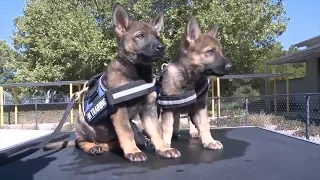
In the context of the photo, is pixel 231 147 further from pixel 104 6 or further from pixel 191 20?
pixel 104 6

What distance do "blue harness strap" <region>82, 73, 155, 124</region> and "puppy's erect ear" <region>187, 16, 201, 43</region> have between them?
703mm

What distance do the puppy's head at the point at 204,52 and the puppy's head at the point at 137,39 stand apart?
1.24 feet

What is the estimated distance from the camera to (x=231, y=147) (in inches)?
153

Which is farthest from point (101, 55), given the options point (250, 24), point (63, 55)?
point (250, 24)

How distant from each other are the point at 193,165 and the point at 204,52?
3.95 feet

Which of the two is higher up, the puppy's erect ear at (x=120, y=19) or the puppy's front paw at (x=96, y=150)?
the puppy's erect ear at (x=120, y=19)

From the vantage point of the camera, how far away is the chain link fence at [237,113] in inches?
650

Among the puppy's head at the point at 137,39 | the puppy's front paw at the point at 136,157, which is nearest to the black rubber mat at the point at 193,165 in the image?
the puppy's front paw at the point at 136,157

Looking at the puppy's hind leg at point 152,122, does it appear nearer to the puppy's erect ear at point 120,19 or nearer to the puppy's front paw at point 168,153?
the puppy's front paw at point 168,153

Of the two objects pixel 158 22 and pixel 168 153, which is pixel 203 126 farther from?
pixel 158 22

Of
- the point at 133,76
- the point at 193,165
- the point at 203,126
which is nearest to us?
the point at 193,165

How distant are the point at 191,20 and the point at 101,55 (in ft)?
58.3

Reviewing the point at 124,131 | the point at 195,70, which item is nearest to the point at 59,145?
the point at 124,131

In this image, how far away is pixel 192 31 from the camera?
381 centimetres
